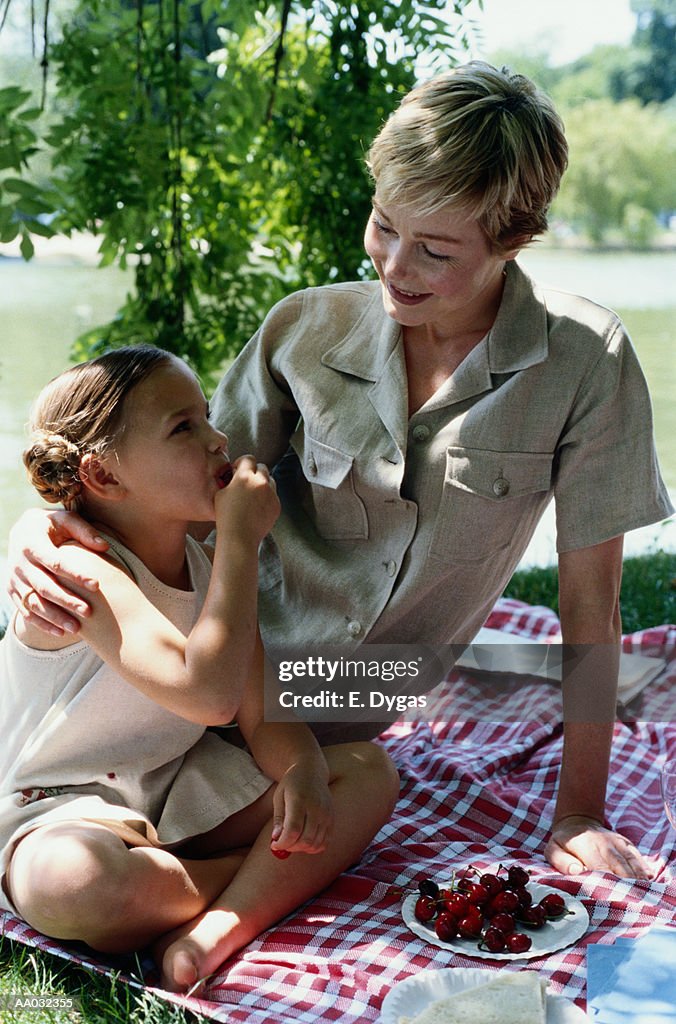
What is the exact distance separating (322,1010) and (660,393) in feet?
20.3

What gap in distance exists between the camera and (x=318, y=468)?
2.05 metres

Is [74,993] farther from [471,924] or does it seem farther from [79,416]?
[79,416]

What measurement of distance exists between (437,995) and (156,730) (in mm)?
570

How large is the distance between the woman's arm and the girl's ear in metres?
0.73

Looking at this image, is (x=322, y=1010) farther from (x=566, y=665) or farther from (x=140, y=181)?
(x=140, y=181)

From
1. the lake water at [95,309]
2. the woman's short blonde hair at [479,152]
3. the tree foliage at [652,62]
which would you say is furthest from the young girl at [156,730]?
the tree foliage at [652,62]

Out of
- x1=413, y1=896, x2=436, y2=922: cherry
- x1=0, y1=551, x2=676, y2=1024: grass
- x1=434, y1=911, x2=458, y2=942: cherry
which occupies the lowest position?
x1=0, y1=551, x2=676, y2=1024: grass

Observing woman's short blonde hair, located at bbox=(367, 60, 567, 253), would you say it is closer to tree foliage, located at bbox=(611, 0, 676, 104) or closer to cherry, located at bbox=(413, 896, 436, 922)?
cherry, located at bbox=(413, 896, 436, 922)

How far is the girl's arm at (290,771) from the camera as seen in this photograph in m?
1.70

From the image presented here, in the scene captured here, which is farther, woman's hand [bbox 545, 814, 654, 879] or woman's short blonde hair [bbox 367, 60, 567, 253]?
woman's hand [bbox 545, 814, 654, 879]

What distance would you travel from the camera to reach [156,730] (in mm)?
1823

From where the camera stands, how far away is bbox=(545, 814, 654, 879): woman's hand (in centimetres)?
189

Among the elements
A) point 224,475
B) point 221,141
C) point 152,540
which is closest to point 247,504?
point 224,475

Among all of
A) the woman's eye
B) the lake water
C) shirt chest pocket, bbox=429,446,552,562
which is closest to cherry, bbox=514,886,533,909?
shirt chest pocket, bbox=429,446,552,562
